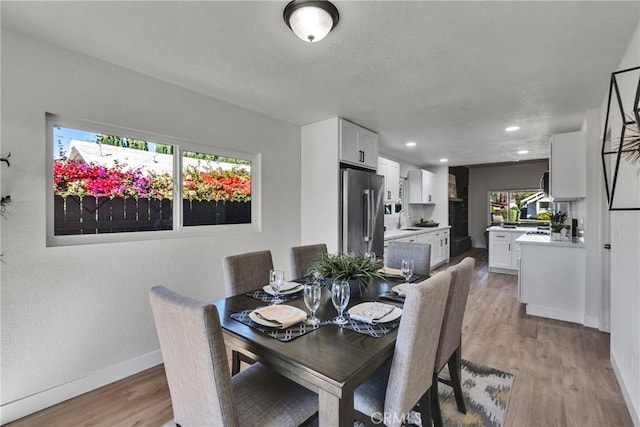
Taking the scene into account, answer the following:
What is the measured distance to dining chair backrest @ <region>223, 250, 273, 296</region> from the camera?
6.68 feet

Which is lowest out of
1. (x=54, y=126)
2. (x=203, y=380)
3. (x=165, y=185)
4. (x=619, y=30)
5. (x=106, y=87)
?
(x=203, y=380)

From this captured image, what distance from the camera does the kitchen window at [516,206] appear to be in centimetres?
807

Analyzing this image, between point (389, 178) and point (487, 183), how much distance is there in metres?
4.93

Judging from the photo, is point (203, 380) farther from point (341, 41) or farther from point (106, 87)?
point (106, 87)

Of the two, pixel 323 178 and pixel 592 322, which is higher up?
pixel 323 178

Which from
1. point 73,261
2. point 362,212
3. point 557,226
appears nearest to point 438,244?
point 557,226

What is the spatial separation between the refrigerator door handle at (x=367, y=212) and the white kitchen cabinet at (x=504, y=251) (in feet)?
11.3

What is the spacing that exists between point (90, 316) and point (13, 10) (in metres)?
1.92

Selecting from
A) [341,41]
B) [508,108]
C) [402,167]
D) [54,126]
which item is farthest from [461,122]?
[54,126]

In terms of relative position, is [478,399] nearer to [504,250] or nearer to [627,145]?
[627,145]

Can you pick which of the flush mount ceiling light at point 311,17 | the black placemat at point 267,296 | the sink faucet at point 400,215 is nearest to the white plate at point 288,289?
the black placemat at point 267,296

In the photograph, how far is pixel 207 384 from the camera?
1030 millimetres

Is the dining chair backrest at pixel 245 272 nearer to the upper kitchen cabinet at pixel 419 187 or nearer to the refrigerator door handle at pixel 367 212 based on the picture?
the refrigerator door handle at pixel 367 212

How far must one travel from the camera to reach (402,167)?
640 centimetres
